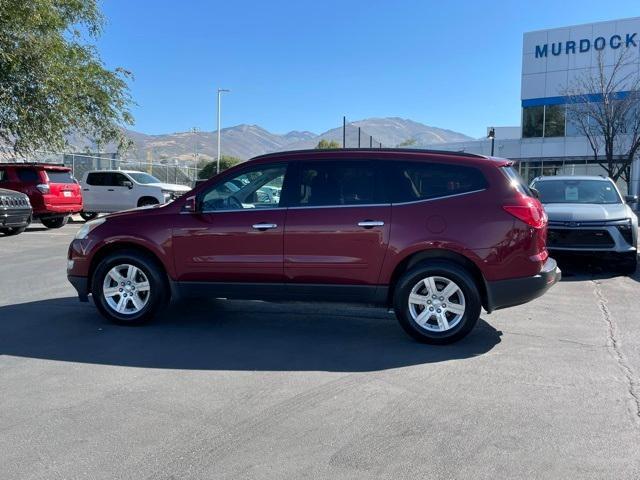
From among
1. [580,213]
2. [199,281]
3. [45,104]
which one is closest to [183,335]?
[199,281]

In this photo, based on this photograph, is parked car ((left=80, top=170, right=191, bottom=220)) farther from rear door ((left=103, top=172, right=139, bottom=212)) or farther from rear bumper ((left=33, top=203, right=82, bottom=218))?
rear bumper ((left=33, top=203, right=82, bottom=218))

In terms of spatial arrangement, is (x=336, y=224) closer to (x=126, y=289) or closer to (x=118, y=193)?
(x=126, y=289)

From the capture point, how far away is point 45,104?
60.5 ft

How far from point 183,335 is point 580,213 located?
6609 mm

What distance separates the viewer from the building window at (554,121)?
3631 centimetres

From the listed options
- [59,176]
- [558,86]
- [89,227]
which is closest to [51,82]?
[59,176]

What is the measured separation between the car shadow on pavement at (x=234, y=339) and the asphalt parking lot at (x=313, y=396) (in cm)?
3

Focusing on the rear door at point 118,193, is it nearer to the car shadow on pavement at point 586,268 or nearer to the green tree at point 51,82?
the green tree at point 51,82

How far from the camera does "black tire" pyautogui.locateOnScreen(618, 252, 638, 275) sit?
9.29 meters

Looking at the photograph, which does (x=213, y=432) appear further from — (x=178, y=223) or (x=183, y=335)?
(x=178, y=223)

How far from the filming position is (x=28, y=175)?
1702 cm

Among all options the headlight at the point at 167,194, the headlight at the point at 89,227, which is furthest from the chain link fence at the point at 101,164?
the headlight at the point at 89,227

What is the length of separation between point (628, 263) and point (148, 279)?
754 cm

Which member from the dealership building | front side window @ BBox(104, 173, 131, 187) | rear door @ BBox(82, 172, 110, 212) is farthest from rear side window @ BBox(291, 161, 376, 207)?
the dealership building
